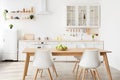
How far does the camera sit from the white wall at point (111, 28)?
611cm

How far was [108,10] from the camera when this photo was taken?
691cm

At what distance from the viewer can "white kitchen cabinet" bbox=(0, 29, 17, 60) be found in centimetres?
732

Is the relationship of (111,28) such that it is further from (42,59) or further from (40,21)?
(42,59)

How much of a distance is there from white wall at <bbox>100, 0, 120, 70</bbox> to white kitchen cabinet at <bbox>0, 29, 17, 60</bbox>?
3.13 metres

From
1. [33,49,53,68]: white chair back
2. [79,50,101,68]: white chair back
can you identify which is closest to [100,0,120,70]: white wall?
[79,50,101,68]: white chair back

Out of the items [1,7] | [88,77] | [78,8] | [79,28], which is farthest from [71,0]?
[88,77]

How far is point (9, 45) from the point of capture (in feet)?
24.2

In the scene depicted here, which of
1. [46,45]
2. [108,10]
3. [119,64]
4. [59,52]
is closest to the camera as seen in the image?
[59,52]

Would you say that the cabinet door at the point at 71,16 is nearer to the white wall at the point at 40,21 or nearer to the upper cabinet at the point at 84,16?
the upper cabinet at the point at 84,16

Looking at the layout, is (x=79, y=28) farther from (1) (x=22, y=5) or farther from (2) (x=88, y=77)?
(2) (x=88, y=77)

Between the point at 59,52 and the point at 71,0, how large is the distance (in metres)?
3.57

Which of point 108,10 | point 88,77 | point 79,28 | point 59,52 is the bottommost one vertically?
point 88,77

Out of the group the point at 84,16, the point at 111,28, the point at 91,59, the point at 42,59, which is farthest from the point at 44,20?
the point at 91,59

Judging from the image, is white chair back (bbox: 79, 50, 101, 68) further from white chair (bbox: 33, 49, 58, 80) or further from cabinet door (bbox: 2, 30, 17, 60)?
cabinet door (bbox: 2, 30, 17, 60)
